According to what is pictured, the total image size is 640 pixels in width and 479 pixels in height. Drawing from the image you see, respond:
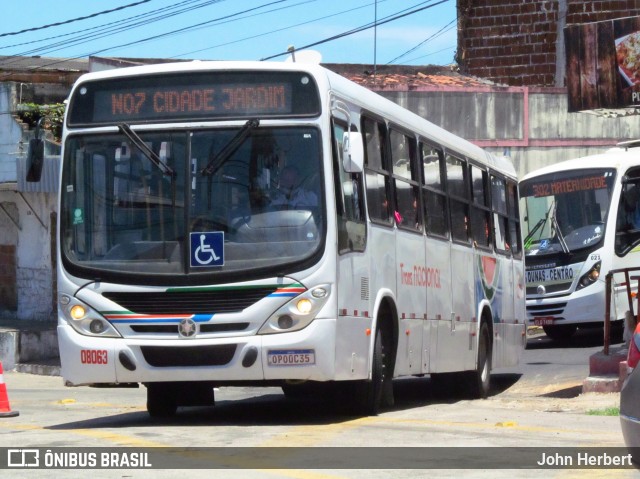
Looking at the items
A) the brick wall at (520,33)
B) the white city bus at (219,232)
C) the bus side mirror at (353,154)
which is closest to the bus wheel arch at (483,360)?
the white city bus at (219,232)

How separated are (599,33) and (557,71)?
18.0 ft

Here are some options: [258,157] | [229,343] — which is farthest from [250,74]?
[229,343]

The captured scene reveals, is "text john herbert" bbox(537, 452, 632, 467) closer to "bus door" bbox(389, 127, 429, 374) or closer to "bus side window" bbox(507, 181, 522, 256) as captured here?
"bus door" bbox(389, 127, 429, 374)

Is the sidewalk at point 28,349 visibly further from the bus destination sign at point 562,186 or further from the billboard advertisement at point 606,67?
the billboard advertisement at point 606,67

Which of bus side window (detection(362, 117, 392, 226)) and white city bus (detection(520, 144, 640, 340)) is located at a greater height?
bus side window (detection(362, 117, 392, 226))

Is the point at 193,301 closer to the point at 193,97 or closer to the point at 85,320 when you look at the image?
the point at 85,320

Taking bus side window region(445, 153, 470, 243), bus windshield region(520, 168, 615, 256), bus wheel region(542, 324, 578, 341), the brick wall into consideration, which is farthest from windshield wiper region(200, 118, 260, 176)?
the brick wall

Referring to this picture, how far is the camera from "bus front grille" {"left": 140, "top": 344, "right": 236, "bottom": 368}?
10758mm

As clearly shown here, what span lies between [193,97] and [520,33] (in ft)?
85.6

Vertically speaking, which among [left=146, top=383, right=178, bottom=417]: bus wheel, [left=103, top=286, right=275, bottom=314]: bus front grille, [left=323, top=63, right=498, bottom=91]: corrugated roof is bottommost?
[left=146, top=383, right=178, bottom=417]: bus wheel

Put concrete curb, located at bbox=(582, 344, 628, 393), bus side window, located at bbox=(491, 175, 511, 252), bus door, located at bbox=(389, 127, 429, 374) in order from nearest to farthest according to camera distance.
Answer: bus door, located at bbox=(389, 127, 429, 374)
concrete curb, located at bbox=(582, 344, 628, 393)
bus side window, located at bbox=(491, 175, 511, 252)

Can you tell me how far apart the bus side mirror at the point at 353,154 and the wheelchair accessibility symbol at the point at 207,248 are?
48.7 inches

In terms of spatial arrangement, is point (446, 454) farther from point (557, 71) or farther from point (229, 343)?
point (557, 71)

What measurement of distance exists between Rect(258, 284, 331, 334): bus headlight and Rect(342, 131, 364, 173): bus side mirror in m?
1.09
